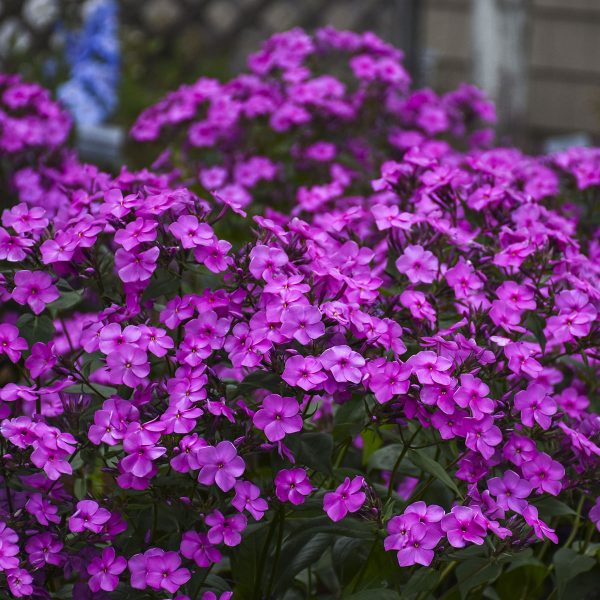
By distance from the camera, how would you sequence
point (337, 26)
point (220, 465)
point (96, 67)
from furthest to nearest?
point (337, 26)
point (96, 67)
point (220, 465)

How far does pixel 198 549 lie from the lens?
141 cm

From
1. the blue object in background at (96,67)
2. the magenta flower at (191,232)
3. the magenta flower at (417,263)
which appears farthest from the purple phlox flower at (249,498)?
the blue object in background at (96,67)

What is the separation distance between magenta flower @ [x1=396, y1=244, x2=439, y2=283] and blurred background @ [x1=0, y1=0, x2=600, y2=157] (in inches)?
119

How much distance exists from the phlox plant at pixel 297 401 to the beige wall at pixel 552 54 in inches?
239

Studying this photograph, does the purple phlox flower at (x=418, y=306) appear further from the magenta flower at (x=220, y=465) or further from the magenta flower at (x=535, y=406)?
the magenta flower at (x=220, y=465)

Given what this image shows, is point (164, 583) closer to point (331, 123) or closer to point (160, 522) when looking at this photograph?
point (160, 522)

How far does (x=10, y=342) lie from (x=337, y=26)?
6.36 metres

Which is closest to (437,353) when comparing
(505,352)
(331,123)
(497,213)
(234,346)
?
(505,352)

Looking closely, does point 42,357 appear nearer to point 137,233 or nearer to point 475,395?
point 137,233

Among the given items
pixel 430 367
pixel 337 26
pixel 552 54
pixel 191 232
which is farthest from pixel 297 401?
pixel 552 54

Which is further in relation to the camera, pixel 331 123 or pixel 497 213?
pixel 331 123

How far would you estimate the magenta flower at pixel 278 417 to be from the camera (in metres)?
1.35

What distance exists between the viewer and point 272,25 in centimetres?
773

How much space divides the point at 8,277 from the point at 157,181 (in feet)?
1.18
